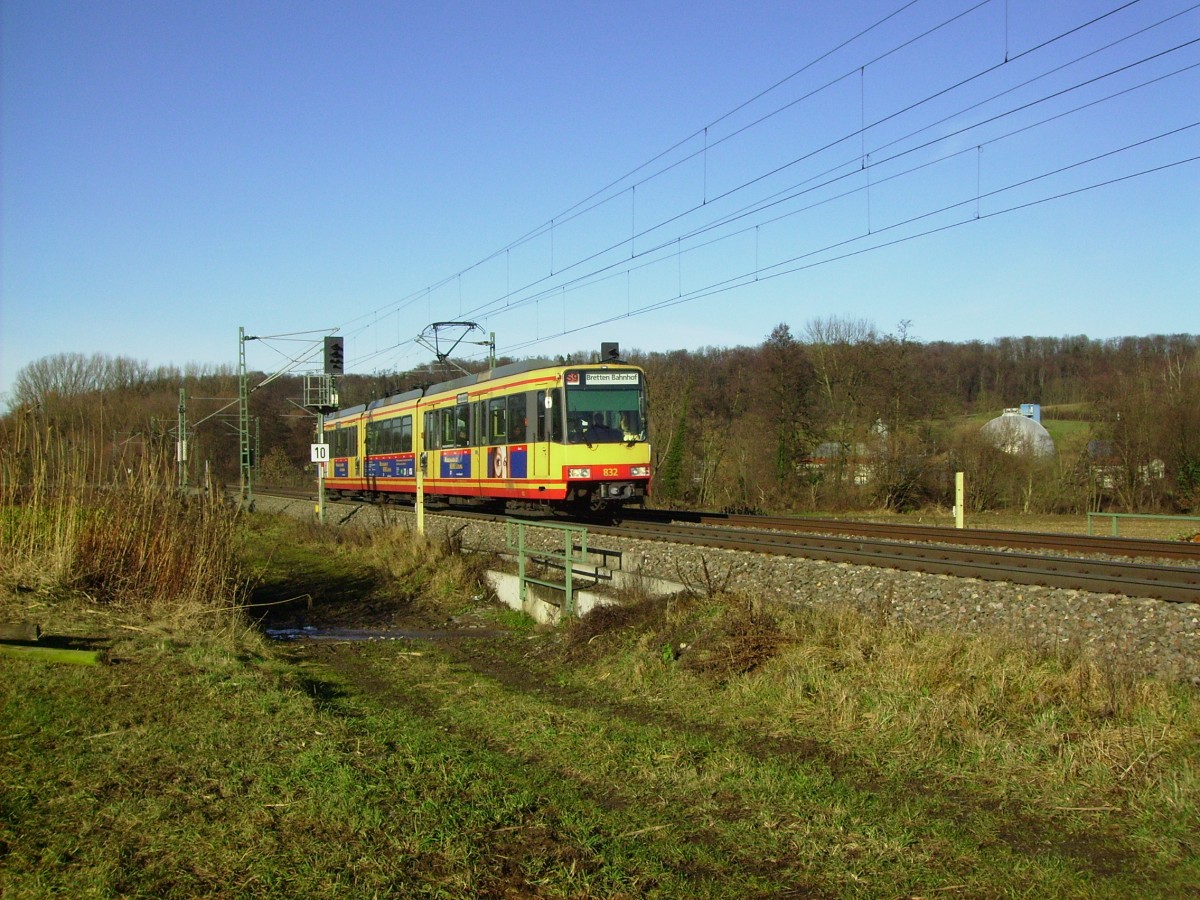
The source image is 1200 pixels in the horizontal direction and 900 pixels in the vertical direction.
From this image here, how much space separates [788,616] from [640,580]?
305cm

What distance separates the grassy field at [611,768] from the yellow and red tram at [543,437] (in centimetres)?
1127

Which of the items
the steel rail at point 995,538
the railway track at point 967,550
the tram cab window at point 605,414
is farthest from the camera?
the tram cab window at point 605,414

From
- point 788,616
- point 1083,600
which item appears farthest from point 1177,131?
point 788,616

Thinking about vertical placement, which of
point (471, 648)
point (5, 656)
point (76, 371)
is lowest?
Result: point (471, 648)

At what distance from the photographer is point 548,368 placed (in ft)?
71.9

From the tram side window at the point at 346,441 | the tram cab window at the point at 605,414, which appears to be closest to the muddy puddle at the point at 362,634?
the tram cab window at the point at 605,414

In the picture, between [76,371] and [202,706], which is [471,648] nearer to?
[202,706]

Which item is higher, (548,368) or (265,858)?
(548,368)

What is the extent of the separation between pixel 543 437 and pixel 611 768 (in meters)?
15.6

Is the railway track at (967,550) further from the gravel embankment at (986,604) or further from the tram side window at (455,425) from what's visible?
the tram side window at (455,425)

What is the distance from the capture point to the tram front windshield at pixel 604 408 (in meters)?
21.4

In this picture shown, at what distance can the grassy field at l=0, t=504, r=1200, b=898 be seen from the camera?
14.9 feet

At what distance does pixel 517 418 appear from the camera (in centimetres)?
2298

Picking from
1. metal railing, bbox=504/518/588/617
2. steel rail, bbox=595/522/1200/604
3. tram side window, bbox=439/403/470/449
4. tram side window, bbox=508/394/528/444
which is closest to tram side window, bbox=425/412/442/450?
tram side window, bbox=439/403/470/449
